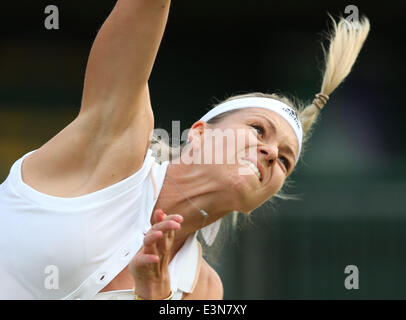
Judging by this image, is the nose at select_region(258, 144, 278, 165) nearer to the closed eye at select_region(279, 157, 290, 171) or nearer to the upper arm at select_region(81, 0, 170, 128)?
the closed eye at select_region(279, 157, 290, 171)

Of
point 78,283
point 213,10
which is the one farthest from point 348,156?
point 78,283

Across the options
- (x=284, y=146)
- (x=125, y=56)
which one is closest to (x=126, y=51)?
(x=125, y=56)

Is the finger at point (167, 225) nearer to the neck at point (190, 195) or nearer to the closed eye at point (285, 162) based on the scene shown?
the neck at point (190, 195)

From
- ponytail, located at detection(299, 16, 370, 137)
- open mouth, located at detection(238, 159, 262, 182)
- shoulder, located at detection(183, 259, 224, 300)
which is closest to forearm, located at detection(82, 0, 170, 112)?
open mouth, located at detection(238, 159, 262, 182)

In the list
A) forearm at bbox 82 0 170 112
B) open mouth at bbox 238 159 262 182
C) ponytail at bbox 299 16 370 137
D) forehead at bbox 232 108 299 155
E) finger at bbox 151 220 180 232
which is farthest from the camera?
ponytail at bbox 299 16 370 137

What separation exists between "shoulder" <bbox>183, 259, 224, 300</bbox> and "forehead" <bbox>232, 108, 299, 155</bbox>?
44 centimetres

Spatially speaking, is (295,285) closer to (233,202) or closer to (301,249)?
(301,249)

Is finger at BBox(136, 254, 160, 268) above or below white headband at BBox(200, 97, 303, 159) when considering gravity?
below

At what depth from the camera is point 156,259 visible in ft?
4.81

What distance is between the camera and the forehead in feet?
6.36

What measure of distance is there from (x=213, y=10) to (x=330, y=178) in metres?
1.44

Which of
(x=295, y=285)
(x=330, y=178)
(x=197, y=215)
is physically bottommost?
(x=295, y=285)

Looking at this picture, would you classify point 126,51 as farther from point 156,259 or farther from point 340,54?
point 340,54
